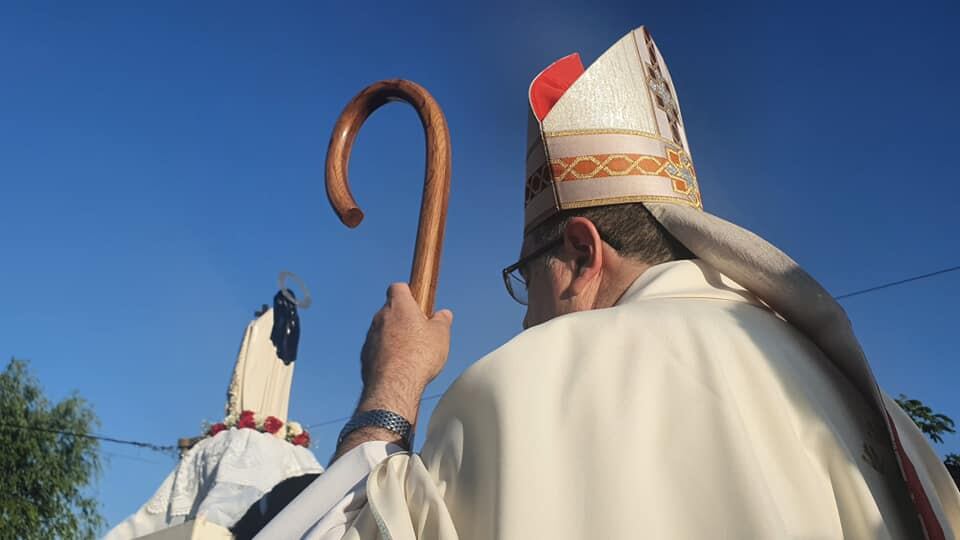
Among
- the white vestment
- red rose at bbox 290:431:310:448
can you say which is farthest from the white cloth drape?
the white vestment

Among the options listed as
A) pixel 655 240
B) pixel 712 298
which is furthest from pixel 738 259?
pixel 655 240

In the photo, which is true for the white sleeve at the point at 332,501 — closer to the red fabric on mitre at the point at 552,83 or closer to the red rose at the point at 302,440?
the red fabric on mitre at the point at 552,83

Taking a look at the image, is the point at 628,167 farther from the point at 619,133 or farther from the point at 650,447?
the point at 650,447

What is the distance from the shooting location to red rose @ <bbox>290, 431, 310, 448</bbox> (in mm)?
11259

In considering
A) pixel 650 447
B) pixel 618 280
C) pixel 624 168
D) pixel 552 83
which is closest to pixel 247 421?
pixel 552 83

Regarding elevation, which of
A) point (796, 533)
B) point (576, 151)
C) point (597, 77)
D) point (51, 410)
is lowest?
point (796, 533)

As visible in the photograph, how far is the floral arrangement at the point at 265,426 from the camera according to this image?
10802mm

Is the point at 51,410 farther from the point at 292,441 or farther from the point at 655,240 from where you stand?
the point at 655,240

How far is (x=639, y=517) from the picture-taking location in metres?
1.28

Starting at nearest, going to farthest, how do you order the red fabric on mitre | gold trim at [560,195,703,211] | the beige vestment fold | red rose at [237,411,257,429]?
the beige vestment fold < gold trim at [560,195,703,211] < the red fabric on mitre < red rose at [237,411,257,429]

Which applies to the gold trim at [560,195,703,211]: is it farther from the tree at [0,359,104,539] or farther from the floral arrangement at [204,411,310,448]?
the tree at [0,359,104,539]

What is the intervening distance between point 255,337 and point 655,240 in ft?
36.6

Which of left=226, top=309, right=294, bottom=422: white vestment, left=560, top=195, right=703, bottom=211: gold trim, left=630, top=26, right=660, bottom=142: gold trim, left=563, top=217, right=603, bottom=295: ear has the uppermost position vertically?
left=226, top=309, right=294, bottom=422: white vestment

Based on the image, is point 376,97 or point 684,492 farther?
point 376,97
